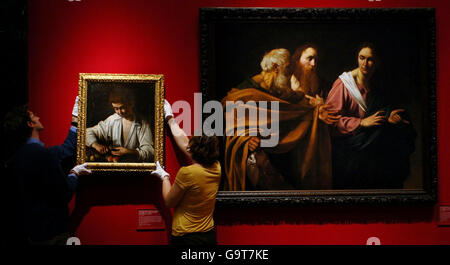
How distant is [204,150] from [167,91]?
37.5 inches

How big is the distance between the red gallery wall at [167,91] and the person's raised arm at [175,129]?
11cm

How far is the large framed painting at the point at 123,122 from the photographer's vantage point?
3.52 m

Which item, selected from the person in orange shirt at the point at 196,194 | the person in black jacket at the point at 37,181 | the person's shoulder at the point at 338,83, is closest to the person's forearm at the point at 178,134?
the person in orange shirt at the point at 196,194

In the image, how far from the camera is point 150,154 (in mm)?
3551

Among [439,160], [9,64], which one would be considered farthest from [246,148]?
[9,64]

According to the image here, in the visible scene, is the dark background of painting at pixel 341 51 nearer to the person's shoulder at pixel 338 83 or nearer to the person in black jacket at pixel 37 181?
the person's shoulder at pixel 338 83

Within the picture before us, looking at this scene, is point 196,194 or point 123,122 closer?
point 196,194

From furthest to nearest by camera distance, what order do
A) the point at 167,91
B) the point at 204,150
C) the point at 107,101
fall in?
the point at 167,91, the point at 107,101, the point at 204,150

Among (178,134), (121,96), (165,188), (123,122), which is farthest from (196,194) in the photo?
(121,96)

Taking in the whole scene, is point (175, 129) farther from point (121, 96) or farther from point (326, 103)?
point (326, 103)

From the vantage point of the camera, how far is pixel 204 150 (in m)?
3.04

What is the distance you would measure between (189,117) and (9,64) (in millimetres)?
1874

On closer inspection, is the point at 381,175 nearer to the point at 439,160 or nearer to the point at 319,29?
the point at 439,160

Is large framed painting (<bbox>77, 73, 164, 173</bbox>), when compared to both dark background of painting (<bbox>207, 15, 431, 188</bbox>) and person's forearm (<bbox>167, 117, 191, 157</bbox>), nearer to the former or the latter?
person's forearm (<bbox>167, 117, 191, 157</bbox>)
